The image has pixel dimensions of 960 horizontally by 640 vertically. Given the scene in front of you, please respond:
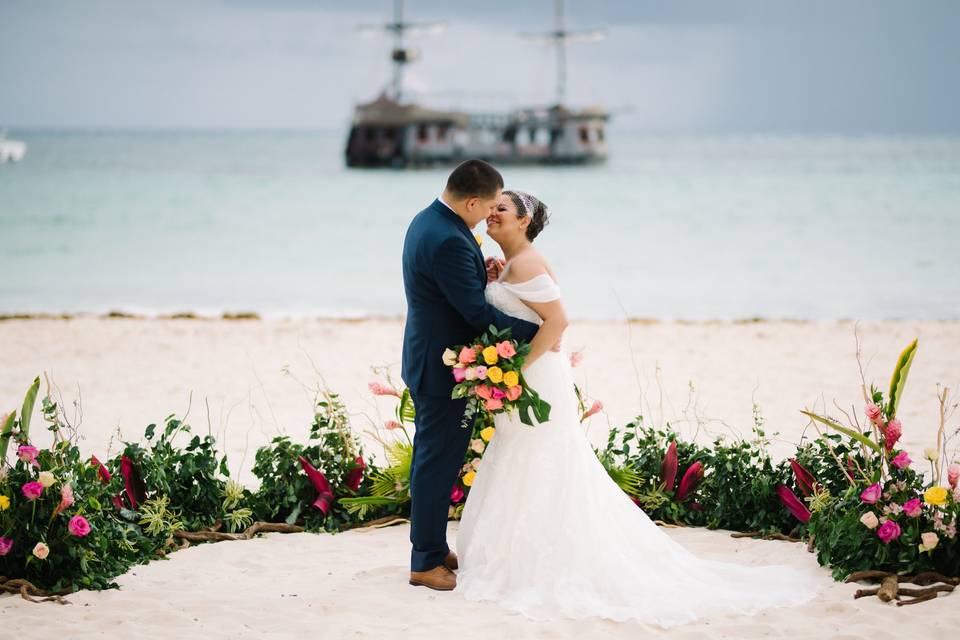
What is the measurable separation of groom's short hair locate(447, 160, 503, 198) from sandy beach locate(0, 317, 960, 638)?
1.92 meters

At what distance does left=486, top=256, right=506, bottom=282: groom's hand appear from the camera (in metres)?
5.01

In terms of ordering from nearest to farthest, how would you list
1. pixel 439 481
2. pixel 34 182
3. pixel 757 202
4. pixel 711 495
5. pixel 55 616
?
pixel 55 616, pixel 439 481, pixel 711 495, pixel 757 202, pixel 34 182

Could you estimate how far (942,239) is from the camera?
3253cm

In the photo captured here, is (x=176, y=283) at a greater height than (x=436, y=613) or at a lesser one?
greater

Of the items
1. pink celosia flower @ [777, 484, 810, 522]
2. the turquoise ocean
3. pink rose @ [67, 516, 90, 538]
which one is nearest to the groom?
pink rose @ [67, 516, 90, 538]

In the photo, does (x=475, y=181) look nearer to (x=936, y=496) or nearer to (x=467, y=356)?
(x=467, y=356)

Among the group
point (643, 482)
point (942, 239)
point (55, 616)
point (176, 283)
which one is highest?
point (942, 239)

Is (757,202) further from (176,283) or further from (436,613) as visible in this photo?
(436,613)

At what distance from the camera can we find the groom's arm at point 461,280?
14.7ft

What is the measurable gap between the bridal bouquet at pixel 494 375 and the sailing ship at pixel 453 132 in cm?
8041

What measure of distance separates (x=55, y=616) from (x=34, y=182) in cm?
6315

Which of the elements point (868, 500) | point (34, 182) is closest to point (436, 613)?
point (868, 500)

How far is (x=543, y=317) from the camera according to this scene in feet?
15.5

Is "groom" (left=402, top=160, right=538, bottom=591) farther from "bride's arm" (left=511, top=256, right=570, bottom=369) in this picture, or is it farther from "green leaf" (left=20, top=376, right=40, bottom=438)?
"green leaf" (left=20, top=376, right=40, bottom=438)
